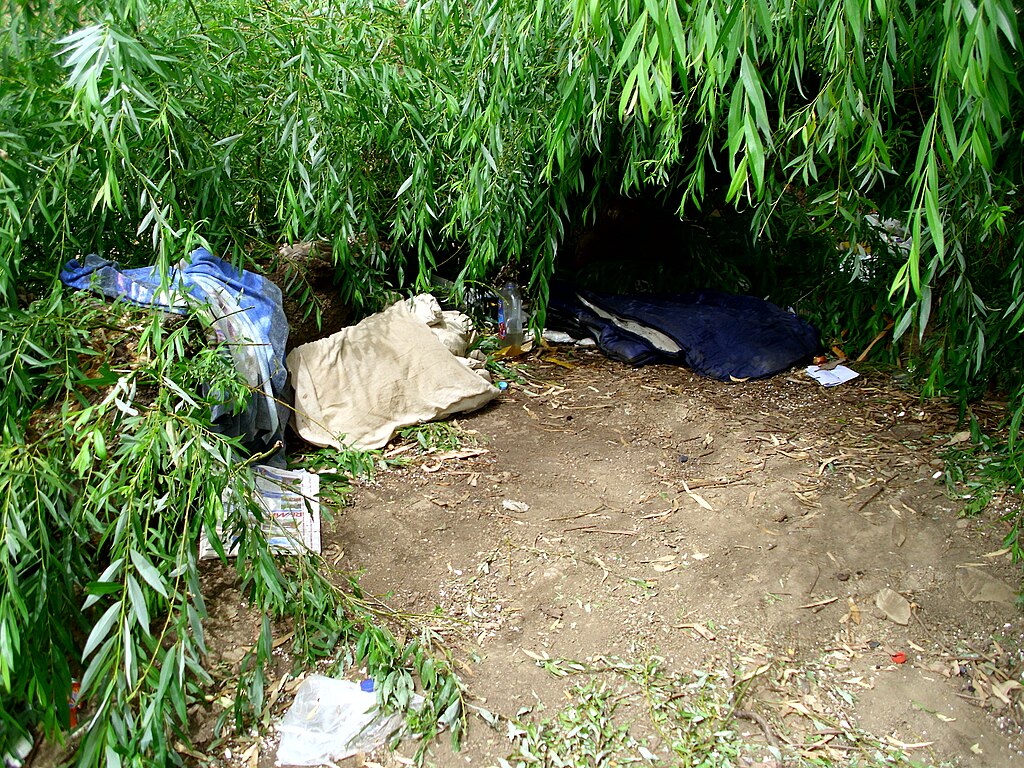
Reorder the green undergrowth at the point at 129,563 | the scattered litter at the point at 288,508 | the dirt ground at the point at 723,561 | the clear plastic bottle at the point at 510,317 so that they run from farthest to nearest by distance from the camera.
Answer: the clear plastic bottle at the point at 510,317 < the scattered litter at the point at 288,508 < the dirt ground at the point at 723,561 < the green undergrowth at the point at 129,563

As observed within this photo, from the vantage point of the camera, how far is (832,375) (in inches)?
157

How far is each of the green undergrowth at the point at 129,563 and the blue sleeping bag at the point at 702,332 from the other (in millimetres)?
2207

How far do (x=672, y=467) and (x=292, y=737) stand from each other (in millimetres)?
1762

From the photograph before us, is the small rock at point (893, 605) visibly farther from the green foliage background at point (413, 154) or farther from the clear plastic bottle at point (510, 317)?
the clear plastic bottle at point (510, 317)

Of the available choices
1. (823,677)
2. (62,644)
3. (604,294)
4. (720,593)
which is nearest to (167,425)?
(62,644)

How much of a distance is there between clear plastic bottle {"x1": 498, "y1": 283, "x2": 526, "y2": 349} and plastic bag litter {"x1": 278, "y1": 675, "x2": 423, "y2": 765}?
2.38 meters

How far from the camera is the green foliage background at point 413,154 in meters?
1.72

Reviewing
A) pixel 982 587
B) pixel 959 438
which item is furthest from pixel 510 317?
pixel 982 587

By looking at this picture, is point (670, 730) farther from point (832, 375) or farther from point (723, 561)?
point (832, 375)

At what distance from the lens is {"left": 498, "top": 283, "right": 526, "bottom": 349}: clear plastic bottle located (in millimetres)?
4250

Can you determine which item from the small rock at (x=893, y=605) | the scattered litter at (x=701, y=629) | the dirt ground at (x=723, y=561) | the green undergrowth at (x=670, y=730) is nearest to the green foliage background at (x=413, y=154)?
the dirt ground at (x=723, y=561)

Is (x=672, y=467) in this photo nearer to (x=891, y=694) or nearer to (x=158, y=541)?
(x=891, y=694)

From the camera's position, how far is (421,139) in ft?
10.7

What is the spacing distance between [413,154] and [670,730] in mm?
2280
